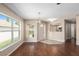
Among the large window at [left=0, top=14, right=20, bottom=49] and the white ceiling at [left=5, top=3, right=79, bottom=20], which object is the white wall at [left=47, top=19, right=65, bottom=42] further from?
the large window at [left=0, top=14, right=20, bottom=49]

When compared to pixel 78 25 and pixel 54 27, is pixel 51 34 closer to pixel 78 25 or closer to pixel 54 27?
pixel 54 27

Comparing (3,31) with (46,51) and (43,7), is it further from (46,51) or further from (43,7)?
(46,51)

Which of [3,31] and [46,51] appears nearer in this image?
[3,31]

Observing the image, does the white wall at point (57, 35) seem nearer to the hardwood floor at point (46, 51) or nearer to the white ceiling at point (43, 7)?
the hardwood floor at point (46, 51)

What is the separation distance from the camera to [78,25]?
669 cm

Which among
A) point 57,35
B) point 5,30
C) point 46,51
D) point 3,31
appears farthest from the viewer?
point 57,35

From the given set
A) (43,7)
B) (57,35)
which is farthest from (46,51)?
(57,35)

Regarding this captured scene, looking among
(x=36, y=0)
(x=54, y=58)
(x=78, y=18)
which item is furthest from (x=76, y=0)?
(x=78, y=18)

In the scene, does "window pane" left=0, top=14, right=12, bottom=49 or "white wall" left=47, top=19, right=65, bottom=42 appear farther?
"white wall" left=47, top=19, right=65, bottom=42

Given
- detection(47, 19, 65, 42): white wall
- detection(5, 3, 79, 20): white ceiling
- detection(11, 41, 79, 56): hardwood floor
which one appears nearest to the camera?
detection(5, 3, 79, 20): white ceiling

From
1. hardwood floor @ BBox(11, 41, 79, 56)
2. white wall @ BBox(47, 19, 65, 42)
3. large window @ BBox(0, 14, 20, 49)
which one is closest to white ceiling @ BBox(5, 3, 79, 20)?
large window @ BBox(0, 14, 20, 49)

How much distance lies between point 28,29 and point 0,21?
5055 millimetres

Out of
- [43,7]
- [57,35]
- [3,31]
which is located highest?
[43,7]

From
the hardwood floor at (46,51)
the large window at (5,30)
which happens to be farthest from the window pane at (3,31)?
the hardwood floor at (46,51)
